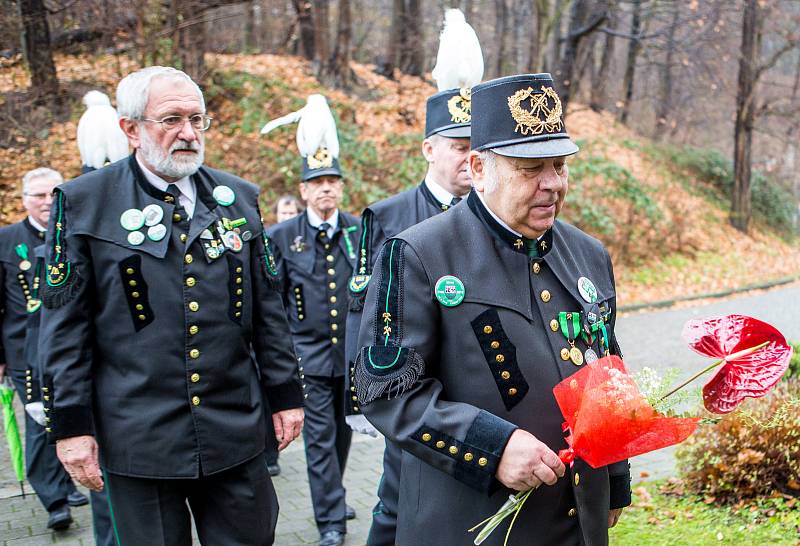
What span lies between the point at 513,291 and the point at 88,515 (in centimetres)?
476

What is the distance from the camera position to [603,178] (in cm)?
1966

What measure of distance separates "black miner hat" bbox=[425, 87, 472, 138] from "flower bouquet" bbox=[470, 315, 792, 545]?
208cm

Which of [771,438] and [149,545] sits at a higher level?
[149,545]

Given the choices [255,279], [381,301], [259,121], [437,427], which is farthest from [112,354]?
[259,121]

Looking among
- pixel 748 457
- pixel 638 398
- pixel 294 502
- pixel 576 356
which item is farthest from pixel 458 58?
pixel 294 502

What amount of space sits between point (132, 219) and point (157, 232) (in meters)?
0.11

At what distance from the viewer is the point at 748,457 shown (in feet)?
17.0

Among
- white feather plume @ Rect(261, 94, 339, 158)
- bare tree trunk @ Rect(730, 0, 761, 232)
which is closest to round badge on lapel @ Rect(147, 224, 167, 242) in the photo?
white feather plume @ Rect(261, 94, 339, 158)

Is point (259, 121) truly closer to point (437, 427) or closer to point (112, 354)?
point (112, 354)

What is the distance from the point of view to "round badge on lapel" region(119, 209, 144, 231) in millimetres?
3461

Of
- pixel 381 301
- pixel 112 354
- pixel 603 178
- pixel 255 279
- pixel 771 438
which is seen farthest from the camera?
pixel 603 178

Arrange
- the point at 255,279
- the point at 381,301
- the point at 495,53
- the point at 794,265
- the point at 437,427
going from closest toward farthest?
the point at 437,427 < the point at 381,301 < the point at 255,279 < the point at 794,265 < the point at 495,53

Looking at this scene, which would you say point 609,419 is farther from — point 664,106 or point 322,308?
point 664,106

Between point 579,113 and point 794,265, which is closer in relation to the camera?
point 794,265
